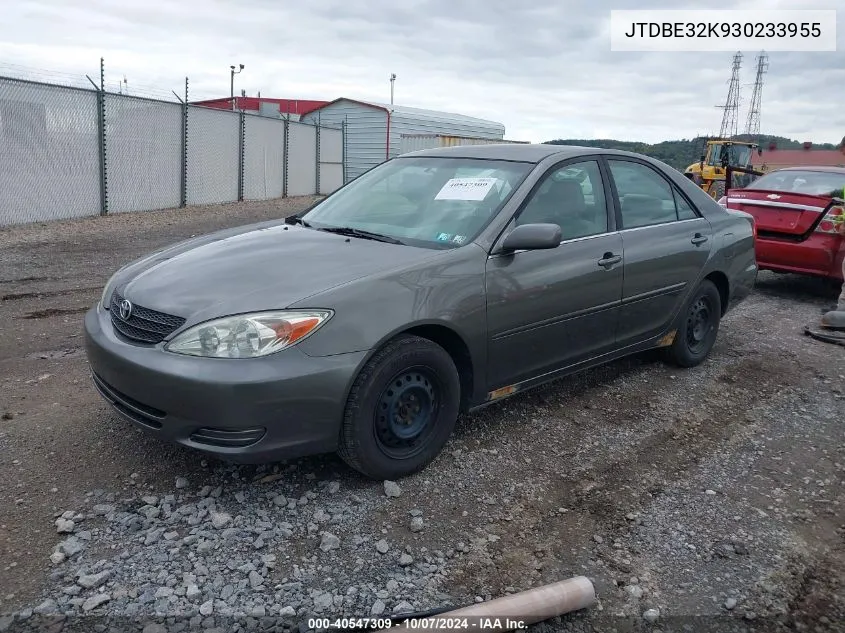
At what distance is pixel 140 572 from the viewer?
266 cm

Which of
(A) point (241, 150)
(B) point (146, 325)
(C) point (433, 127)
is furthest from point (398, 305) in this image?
(C) point (433, 127)

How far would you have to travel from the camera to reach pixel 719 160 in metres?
21.8

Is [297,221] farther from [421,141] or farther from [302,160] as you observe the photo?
[421,141]

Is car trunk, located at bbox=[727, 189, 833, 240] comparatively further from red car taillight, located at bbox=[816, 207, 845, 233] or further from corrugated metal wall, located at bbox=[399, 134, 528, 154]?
corrugated metal wall, located at bbox=[399, 134, 528, 154]

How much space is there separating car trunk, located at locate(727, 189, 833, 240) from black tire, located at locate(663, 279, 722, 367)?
3.13 metres

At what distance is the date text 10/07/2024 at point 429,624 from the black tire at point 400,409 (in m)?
0.84

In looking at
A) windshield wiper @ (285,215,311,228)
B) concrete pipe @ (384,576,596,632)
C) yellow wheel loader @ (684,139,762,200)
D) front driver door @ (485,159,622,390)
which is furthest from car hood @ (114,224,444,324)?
yellow wheel loader @ (684,139,762,200)

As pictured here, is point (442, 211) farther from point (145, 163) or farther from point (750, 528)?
point (145, 163)

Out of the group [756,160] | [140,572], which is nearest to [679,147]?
[756,160]

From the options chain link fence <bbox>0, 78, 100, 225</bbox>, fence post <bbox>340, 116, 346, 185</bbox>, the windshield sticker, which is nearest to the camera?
the windshield sticker

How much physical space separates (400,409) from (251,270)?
97cm

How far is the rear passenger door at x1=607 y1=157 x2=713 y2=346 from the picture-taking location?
179 inches

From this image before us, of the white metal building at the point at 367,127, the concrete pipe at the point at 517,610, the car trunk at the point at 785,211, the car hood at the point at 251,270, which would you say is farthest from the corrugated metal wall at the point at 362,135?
the concrete pipe at the point at 517,610

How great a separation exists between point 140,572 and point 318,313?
1216mm
